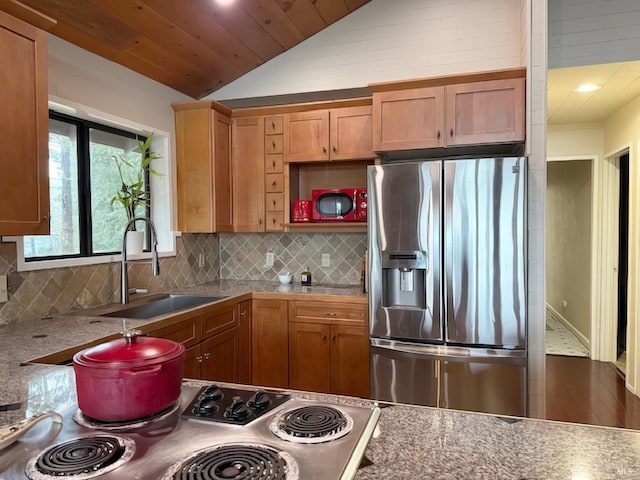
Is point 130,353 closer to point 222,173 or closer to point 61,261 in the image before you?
point 61,261

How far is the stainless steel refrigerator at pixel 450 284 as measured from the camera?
2.52 m

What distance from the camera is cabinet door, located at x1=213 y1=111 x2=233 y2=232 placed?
136 inches

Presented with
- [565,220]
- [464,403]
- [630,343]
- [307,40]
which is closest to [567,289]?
[565,220]

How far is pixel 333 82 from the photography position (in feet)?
11.5

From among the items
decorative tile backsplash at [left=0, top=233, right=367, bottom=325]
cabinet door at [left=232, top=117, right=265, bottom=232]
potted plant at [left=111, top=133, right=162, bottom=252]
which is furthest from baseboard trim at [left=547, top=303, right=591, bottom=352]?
potted plant at [left=111, top=133, right=162, bottom=252]

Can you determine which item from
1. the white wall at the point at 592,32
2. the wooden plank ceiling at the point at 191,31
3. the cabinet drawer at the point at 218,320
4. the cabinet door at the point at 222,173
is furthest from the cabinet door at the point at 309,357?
the white wall at the point at 592,32

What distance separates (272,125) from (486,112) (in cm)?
162

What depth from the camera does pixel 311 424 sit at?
3.23ft

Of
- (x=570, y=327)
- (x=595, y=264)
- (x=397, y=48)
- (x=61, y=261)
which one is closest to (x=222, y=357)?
(x=61, y=261)

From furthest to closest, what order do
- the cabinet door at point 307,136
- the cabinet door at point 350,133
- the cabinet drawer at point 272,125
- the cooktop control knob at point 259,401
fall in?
the cabinet drawer at point 272,125
the cabinet door at point 307,136
the cabinet door at point 350,133
the cooktop control knob at point 259,401

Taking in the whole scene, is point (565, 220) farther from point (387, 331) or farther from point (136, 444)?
point (136, 444)

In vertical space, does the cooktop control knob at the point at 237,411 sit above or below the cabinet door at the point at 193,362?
above

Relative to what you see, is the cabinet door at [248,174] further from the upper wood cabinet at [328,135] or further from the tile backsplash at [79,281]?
the tile backsplash at [79,281]

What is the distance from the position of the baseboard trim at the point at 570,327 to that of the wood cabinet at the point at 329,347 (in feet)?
10.2
